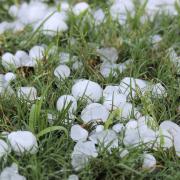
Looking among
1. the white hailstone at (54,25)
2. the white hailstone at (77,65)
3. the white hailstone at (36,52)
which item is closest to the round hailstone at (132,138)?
the white hailstone at (77,65)

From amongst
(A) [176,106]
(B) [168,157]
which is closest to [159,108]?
(A) [176,106]

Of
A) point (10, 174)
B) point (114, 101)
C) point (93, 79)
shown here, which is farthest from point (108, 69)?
point (10, 174)

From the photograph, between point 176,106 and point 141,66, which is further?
point 141,66

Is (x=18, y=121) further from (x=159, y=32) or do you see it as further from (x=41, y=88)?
(x=159, y=32)

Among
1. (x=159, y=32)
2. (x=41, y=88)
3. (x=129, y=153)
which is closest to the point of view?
(x=129, y=153)

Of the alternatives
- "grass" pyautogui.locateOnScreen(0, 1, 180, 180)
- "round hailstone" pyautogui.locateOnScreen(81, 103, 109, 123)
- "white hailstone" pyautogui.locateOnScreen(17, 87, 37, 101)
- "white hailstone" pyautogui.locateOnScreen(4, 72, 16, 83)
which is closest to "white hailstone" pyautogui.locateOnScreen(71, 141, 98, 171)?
"grass" pyautogui.locateOnScreen(0, 1, 180, 180)

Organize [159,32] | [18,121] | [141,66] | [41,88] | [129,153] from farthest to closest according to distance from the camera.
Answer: [159,32] < [141,66] < [41,88] < [18,121] < [129,153]

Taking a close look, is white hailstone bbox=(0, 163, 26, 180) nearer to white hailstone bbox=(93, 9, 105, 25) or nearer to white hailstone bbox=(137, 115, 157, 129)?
white hailstone bbox=(137, 115, 157, 129)
